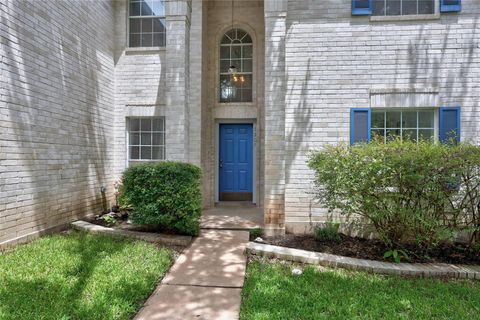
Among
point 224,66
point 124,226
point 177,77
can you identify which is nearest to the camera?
point 124,226

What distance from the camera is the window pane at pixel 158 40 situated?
7.41 m

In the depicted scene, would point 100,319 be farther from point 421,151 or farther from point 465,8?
point 465,8

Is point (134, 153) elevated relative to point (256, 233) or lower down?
elevated

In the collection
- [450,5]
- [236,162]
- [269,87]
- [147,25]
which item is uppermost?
[147,25]

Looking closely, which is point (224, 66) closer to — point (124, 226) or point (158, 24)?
point (158, 24)

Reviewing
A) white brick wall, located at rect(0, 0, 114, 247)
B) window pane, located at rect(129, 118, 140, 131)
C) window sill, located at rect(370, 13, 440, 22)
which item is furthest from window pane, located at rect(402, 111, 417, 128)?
white brick wall, located at rect(0, 0, 114, 247)

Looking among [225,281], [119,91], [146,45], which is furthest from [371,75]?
[119,91]

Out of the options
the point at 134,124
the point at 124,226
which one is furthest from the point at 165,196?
the point at 134,124

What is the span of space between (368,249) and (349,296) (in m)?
1.75

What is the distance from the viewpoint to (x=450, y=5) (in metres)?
5.54

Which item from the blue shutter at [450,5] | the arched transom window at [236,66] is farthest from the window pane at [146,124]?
the blue shutter at [450,5]

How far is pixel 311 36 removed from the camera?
5758mm

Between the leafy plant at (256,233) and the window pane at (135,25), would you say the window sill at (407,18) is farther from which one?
the window pane at (135,25)

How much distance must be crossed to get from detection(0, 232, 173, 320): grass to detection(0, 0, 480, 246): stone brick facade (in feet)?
2.79
